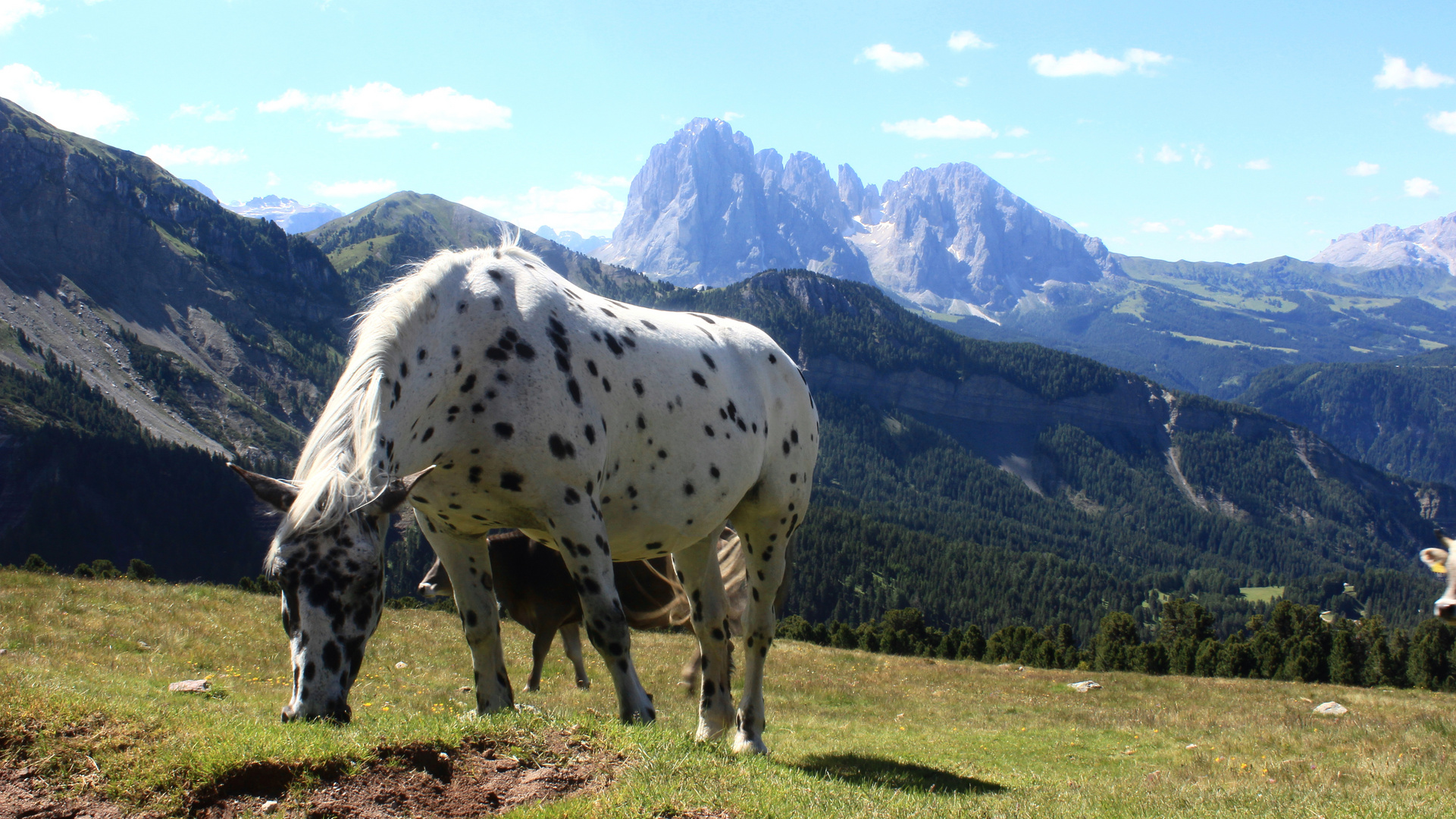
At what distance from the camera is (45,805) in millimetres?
4039

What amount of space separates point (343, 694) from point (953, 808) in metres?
4.02

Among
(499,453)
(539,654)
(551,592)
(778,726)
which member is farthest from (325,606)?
(539,654)

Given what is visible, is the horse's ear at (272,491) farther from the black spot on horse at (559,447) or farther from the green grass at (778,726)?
the black spot on horse at (559,447)

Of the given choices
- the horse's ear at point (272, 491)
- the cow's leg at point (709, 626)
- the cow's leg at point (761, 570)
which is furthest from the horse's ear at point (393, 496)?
the cow's leg at point (761, 570)

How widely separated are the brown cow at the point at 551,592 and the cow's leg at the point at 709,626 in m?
5.16

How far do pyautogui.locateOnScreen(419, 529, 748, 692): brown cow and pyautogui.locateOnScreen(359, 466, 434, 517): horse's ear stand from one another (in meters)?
8.98

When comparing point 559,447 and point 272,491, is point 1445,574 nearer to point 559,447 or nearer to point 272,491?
point 559,447

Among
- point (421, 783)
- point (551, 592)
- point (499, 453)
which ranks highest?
point (499, 453)

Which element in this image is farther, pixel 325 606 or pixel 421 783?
pixel 325 606

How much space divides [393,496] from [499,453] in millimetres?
957

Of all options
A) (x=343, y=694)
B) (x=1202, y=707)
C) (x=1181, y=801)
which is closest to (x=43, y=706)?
(x=343, y=694)

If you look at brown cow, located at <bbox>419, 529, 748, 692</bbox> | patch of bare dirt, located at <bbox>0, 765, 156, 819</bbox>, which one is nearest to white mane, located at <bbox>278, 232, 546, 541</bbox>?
patch of bare dirt, located at <bbox>0, 765, 156, 819</bbox>

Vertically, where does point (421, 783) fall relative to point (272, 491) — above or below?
below

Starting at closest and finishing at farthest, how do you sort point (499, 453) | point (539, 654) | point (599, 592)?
point (499, 453), point (599, 592), point (539, 654)
